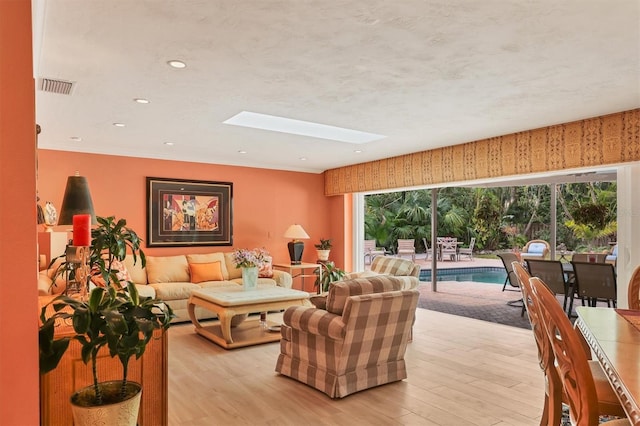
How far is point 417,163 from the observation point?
6.59 meters

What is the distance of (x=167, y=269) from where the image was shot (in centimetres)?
640

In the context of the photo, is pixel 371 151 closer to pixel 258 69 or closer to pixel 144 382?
pixel 258 69

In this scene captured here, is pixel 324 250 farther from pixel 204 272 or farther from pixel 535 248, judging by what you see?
pixel 535 248

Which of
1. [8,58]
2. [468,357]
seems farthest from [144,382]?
[468,357]

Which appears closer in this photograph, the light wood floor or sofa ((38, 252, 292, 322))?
the light wood floor

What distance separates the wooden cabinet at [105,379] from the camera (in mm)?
2010

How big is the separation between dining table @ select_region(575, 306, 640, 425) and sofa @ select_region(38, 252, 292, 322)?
4.79 meters

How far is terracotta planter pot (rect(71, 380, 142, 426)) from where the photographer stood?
5.67ft

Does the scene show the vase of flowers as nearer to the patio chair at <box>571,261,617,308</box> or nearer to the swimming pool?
the patio chair at <box>571,261,617,308</box>

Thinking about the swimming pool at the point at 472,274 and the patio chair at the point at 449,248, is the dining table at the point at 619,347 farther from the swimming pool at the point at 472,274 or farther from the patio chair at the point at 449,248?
the patio chair at the point at 449,248

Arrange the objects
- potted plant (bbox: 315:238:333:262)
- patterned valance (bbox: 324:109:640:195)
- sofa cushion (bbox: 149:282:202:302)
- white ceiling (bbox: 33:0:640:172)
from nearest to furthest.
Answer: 1. white ceiling (bbox: 33:0:640:172)
2. patterned valance (bbox: 324:109:640:195)
3. sofa cushion (bbox: 149:282:202:302)
4. potted plant (bbox: 315:238:333:262)

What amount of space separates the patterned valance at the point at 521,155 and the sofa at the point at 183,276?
2.41 meters

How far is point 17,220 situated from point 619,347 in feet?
6.99

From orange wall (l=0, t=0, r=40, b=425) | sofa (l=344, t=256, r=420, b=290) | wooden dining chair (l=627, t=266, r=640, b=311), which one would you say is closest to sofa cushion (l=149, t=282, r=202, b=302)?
sofa (l=344, t=256, r=420, b=290)
